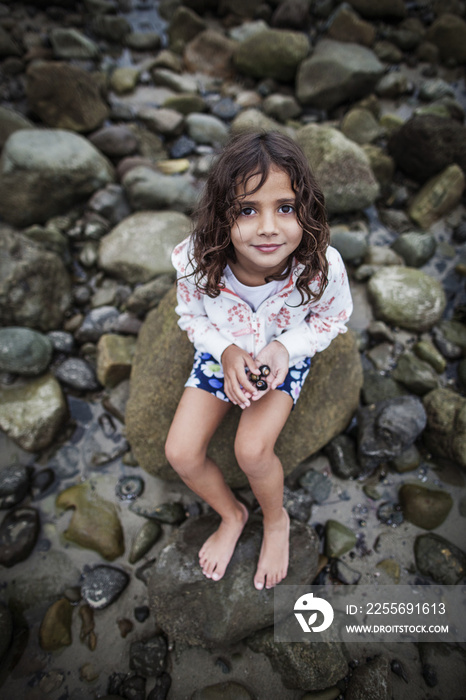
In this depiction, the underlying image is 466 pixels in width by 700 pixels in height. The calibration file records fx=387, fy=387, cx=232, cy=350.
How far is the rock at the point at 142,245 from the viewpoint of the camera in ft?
10.8

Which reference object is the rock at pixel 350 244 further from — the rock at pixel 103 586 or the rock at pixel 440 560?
the rock at pixel 103 586

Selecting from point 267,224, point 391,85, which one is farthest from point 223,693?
point 391,85

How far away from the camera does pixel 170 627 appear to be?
189cm

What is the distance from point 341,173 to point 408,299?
1388 mm

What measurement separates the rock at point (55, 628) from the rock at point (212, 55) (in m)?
6.48

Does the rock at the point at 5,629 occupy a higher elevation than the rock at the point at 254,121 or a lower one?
lower

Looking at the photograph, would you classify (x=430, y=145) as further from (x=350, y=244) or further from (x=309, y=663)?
(x=309, y=663)

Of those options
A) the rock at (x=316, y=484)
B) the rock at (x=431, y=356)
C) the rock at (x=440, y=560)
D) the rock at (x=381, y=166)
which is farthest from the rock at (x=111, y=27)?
the rock at (x=440, y=560)

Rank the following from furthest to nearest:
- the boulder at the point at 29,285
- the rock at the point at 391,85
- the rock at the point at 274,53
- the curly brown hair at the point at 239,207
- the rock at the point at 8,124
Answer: the rock at the point at 274,53, the rock at the point at 391,85, the rock at the point at 8,124, the boulder at the point at 29,285, the curly brown hair at the point at 239,207

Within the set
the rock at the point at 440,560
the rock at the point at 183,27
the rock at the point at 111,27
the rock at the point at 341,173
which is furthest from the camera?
the rock at the point at 111,27

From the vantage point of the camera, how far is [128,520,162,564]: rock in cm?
217

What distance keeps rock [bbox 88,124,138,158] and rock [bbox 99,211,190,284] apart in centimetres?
119

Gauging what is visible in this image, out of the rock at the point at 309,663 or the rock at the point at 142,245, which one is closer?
the rock at the point at 309,663

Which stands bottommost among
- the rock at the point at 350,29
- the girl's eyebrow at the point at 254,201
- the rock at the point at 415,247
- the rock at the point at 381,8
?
the rock at the point at 415,247
